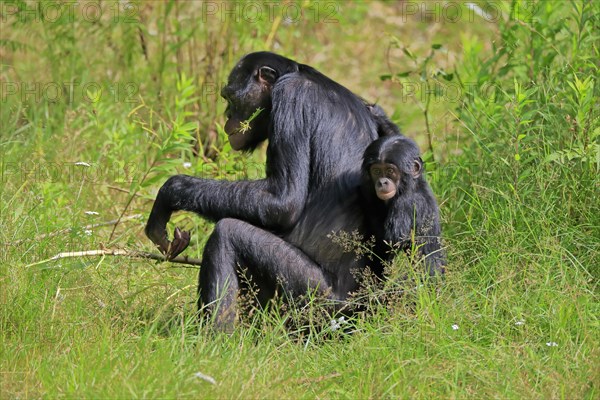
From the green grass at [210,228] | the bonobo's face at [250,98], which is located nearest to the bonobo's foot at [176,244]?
the green grass at [210,228]

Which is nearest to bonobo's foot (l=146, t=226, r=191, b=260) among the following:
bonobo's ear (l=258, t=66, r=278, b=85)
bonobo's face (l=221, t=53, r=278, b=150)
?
bonobo's face (l=221, t=53, r=278, b=150)

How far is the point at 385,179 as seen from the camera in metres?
5.26

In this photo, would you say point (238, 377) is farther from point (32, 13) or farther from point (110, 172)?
point (32, 13)

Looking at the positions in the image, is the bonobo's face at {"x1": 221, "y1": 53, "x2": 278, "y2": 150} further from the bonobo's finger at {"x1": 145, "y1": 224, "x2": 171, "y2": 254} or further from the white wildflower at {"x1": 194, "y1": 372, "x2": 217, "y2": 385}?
the white wildflower at {"x1": 194, "y1": 372, "x2": 217, "y2": 385}

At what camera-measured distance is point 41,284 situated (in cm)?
558

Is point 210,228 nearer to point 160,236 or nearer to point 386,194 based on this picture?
point 160,236

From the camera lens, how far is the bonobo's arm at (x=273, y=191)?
18.3 ft

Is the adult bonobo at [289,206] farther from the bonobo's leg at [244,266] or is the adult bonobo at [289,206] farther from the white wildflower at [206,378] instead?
the white wildflower at [206,378]

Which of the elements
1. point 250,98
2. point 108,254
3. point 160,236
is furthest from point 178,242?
point 250,98

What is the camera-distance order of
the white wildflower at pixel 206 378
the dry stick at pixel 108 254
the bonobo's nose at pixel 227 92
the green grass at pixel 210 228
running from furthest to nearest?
the bonobo's nose at pixel 227 92 < the dry stick at pixel 108 254 < the green grass at pixel 210 228 < the white wildflower at pixel 206 378

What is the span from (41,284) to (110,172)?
6.69 feet

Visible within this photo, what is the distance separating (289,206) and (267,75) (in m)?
0.95

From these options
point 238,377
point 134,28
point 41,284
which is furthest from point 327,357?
point 134,28

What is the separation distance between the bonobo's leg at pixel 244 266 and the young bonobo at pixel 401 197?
50 cm
